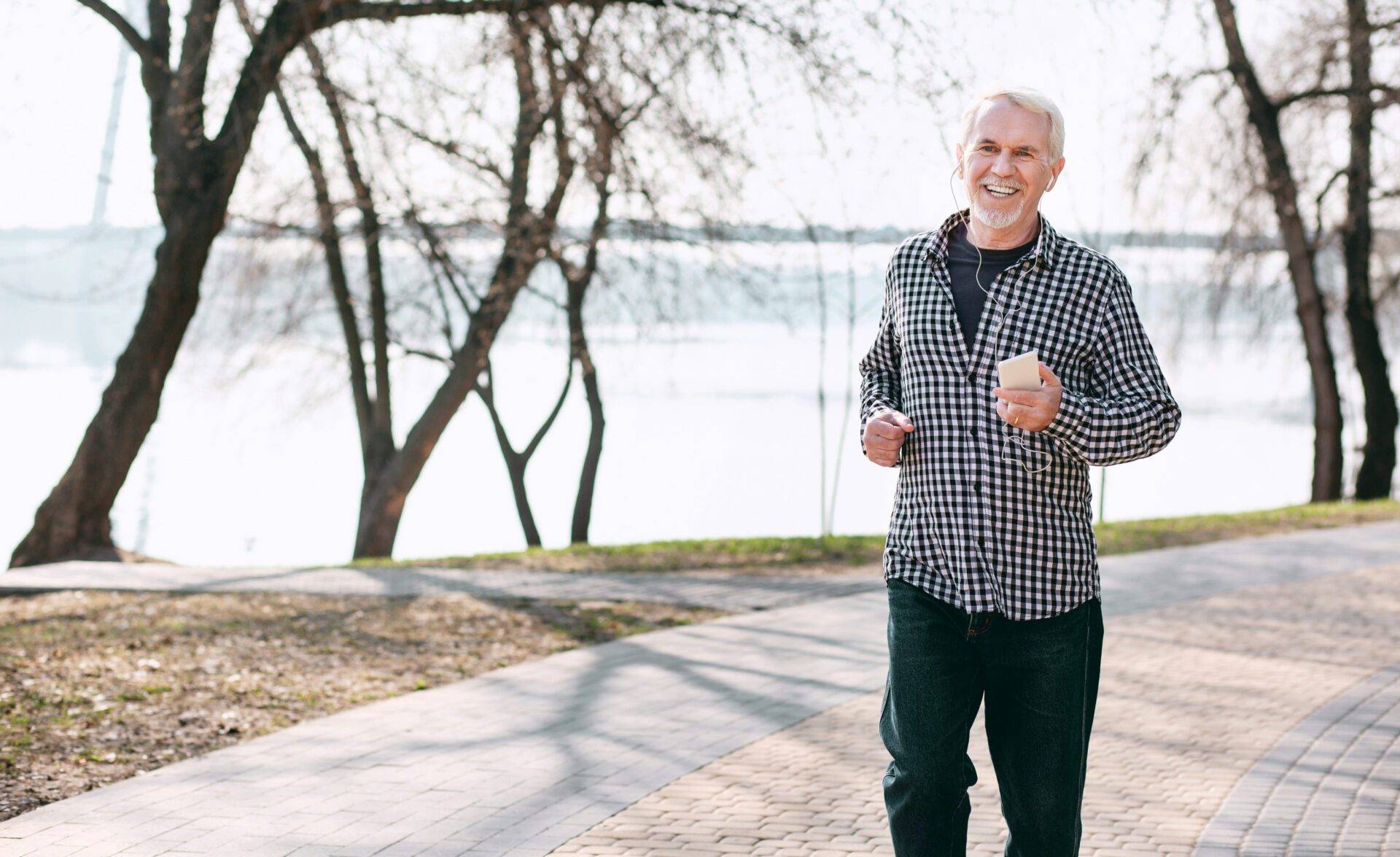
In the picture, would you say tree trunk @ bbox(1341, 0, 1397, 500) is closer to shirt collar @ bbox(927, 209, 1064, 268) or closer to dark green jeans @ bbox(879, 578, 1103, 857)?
shirt collar @ bbox(927, 209, 1064, 268)

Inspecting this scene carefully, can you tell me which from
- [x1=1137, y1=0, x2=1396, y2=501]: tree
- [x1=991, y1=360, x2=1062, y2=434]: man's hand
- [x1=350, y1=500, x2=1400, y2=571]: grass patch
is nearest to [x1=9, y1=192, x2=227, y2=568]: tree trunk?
[x1=350, y1=500, x2=1400, y2=571]: grass patch

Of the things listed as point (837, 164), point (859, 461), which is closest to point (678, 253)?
point (837, 164)

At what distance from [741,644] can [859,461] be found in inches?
1006

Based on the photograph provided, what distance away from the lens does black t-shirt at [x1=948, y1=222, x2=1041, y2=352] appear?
9.65 ft

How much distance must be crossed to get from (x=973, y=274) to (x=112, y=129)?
1057cm

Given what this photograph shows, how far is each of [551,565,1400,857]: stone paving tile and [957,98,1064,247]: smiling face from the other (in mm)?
2215

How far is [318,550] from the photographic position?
2397cm

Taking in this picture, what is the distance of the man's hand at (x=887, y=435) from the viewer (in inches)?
115

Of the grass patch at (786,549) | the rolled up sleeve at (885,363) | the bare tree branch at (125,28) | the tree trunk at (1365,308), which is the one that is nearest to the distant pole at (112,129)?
the bare tree branch at (125,28)

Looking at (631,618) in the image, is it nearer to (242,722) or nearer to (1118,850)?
(242,722)

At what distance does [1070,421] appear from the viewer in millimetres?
2723

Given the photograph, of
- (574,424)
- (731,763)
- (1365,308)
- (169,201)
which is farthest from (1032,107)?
(574,424)

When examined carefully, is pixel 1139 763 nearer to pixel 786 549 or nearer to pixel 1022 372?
pixel 1022 372

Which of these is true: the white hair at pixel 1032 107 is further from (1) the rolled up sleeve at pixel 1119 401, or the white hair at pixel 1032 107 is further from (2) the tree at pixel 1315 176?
(2) the tree at pixel 1315 176
